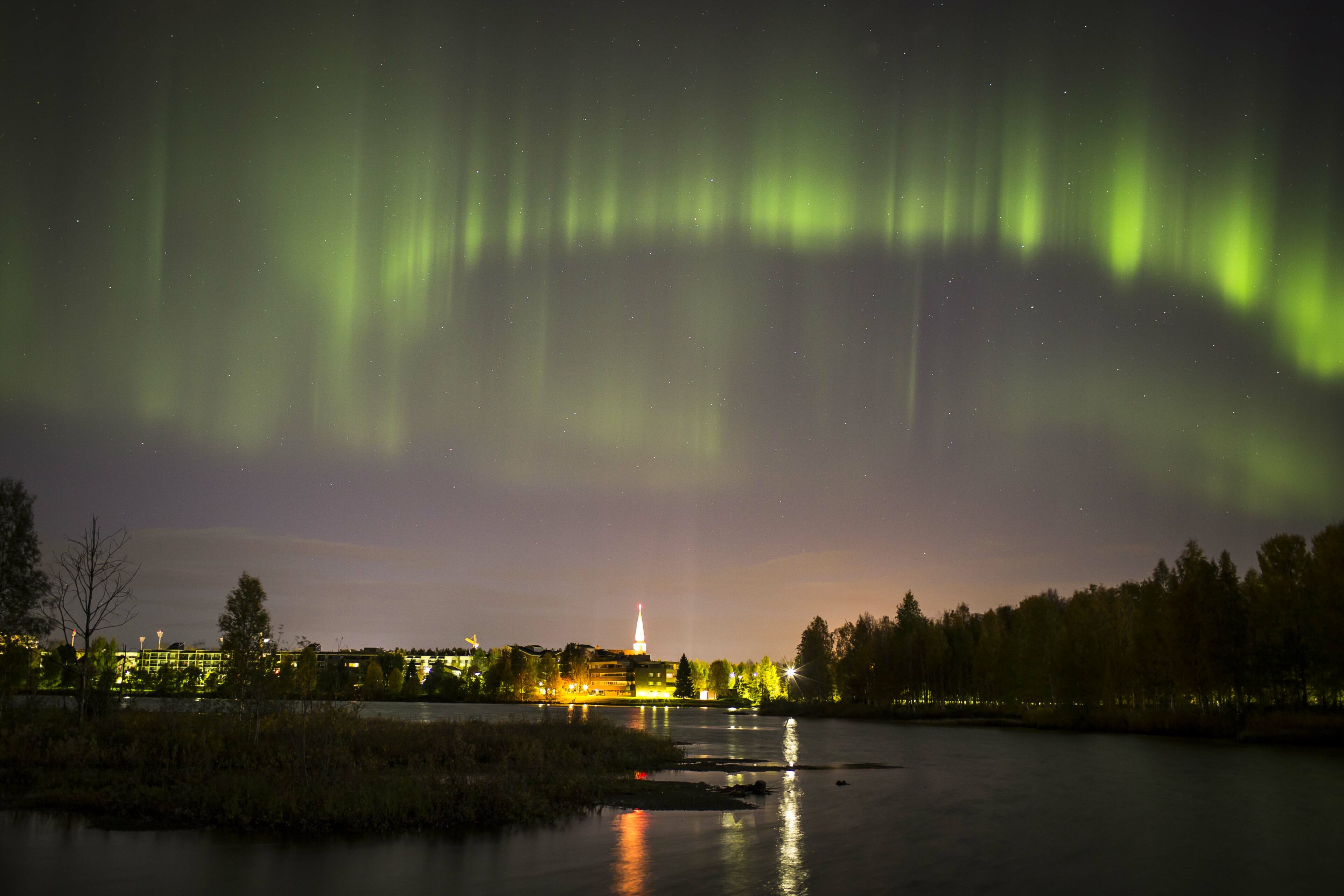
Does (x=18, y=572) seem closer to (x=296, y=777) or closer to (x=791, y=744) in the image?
(x=296, y=777)

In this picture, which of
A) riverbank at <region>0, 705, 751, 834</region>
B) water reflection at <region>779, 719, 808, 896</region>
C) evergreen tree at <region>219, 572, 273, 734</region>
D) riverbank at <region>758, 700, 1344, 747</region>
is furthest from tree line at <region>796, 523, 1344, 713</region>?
evergreen tree at <region>219, 572, 273, 734</region>

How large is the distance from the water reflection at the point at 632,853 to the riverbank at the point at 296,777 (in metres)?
2.10

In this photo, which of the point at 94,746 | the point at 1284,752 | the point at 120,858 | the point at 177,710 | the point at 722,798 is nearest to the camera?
the point at 120,858

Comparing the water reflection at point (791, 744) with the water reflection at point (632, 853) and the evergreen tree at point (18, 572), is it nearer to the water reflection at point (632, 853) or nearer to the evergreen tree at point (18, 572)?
the water reflection at point (632, 853)

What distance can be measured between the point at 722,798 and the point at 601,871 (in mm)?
15648

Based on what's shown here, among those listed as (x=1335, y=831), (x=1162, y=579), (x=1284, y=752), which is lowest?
(x=1284, y=752)

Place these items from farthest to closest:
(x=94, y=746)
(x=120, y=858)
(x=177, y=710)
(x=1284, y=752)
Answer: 1. (x=1284, y=752)
2. (x=177, y=710)
3. (x=94, y=746)
4. (x=120, y=858)

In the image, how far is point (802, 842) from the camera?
27.8m

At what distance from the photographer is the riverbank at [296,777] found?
27.0 m

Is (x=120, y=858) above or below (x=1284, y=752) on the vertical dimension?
above

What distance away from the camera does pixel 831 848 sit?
27.0 meters

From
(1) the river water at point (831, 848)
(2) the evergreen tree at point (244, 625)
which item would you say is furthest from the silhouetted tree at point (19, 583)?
(1) the river water at point (831, 848)

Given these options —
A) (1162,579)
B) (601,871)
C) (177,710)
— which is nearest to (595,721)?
(177,710)

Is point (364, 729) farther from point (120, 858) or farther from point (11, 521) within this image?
point (120, 858)
